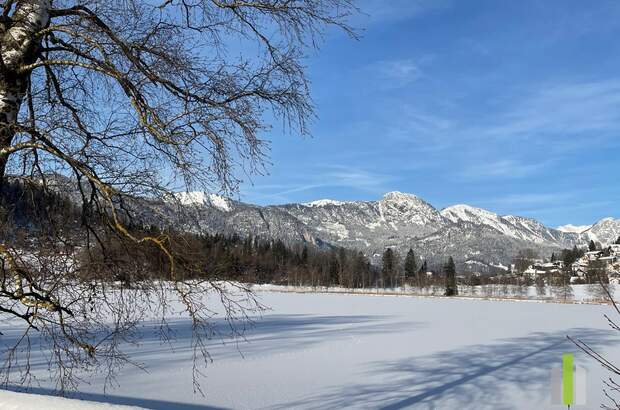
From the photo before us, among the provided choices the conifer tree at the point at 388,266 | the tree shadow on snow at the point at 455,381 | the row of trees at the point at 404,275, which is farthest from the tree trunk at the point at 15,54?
the conifer tree at the point at 388,266

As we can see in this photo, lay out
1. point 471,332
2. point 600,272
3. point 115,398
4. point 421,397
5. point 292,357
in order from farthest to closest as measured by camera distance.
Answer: point 471,332 → point 292,357 → point 421,397 → point 115,398 → point 600,272

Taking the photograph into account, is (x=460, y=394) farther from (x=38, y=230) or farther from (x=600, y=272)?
(x=38, y=230)

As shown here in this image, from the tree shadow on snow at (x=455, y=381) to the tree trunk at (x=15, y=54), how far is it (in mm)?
6551

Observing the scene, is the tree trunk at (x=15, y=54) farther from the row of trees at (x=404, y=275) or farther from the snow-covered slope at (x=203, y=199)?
the row of trees at (x=404, y=275)

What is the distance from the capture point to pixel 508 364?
41.5 ft

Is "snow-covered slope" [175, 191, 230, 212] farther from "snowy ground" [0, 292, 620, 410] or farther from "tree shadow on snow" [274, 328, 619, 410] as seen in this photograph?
"tree shadow on snow" [274, 328, 619, 410]

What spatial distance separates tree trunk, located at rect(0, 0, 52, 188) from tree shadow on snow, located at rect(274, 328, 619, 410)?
655cm

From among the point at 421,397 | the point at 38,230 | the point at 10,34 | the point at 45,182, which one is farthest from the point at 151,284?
the point at 421,397

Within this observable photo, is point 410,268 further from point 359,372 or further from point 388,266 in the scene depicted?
point 359,372

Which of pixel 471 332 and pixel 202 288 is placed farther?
pixel 471 332

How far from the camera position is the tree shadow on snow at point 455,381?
8.35m

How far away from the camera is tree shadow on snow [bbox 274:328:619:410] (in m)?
8.35

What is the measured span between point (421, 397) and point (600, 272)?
6.94m

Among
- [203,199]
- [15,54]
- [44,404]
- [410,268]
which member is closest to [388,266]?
[410,268]
